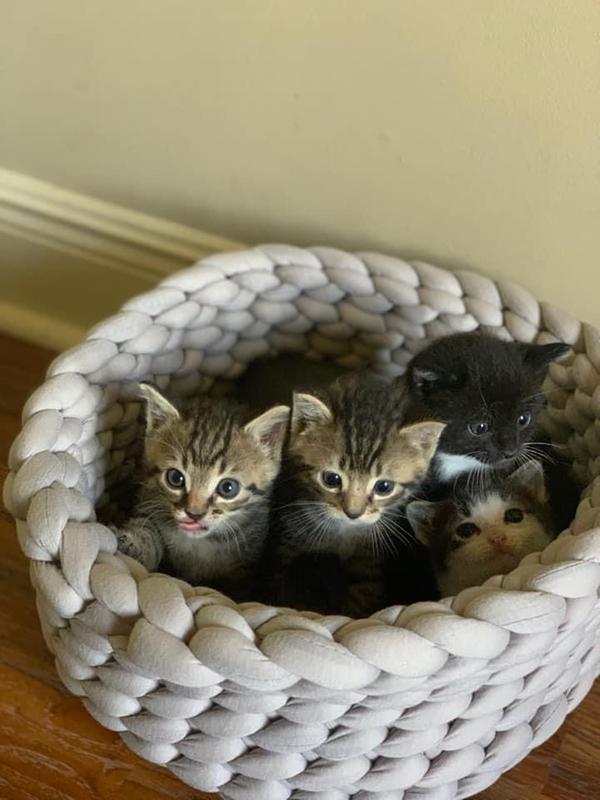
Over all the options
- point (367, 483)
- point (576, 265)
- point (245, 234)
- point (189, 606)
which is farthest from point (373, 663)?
point (245, 234)

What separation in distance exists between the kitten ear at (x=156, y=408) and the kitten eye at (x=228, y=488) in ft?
0.34

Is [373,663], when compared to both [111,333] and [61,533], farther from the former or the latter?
[111,333]

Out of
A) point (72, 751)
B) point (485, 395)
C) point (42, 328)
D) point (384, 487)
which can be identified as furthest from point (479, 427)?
point (42, 328)

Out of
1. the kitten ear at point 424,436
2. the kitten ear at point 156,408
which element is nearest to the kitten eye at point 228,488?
the kitten ear at point 156,408

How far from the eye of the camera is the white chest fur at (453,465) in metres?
1.23

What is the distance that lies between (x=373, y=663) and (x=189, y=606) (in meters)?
0.20

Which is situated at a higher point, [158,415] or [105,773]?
[158,415]

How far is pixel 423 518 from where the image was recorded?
1209mm

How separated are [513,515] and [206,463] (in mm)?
403

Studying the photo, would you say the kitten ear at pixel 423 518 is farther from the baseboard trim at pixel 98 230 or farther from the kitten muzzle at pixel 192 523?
the baseboard trim at pixel 98 230

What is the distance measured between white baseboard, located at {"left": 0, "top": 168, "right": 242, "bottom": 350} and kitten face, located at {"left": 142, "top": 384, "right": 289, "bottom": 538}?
44 cm

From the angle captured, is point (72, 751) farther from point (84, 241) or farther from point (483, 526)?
point (84, 241)

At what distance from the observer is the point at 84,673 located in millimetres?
1021

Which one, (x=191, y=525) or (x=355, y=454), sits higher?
(x=355, y=454)
